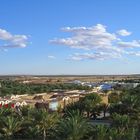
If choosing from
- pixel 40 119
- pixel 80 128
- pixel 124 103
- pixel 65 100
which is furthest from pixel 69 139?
pixel 65 100

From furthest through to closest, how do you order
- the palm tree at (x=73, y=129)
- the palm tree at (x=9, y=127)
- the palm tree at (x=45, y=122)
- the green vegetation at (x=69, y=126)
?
the palm tree at (x=9, y=127) → the palm tree at (x=45, y=122) → the green vegetation at (x=69, y=126) → the palm tree at (x=73, y=129)

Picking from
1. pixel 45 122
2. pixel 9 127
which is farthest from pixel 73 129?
pixel 9 127

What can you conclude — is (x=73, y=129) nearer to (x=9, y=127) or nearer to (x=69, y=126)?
(x=69, y=126)

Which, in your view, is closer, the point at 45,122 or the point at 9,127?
the point at 45,122

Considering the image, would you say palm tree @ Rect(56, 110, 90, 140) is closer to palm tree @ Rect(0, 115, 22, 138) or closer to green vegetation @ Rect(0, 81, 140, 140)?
green vegetation @ Rect(0, 81, 140, 140)

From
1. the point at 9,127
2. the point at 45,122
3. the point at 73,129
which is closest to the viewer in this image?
the point at 73,129

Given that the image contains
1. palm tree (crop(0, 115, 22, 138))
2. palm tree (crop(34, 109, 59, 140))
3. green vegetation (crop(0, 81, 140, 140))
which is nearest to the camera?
green vegetation (crop(0, 81, 140, 140))

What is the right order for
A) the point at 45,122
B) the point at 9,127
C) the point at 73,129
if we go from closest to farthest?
the point at 73,129, the point at 45,122, the point at 9,127

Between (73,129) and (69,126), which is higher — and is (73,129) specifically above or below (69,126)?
below

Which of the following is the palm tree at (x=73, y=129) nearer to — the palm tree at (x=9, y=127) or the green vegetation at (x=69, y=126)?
the green vegetation at (x=69, y=126)

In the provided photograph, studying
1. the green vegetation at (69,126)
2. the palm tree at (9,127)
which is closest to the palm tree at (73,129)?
the green vegetation at (69,126)

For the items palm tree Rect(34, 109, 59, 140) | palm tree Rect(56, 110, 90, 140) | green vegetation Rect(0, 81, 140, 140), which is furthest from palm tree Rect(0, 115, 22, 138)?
palm tree Rect(56, 110, 90, 140)

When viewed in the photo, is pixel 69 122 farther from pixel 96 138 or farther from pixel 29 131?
pixel 29 131
